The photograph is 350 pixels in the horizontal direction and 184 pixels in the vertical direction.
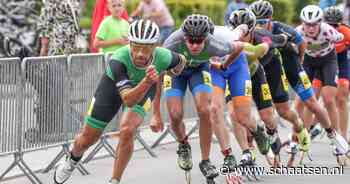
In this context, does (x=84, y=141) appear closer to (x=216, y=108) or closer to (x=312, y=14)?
(x=216, y=108)

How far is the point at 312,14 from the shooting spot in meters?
12.9

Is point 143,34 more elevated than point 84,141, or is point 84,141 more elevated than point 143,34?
point 143,34

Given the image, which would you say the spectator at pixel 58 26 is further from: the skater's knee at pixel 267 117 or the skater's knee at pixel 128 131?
the skater's knee at pixel 128 131

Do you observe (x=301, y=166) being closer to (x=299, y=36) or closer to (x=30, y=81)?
(x=299, y=36)

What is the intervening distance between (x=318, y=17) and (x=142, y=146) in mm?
3317

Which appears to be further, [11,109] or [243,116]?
[243,116]

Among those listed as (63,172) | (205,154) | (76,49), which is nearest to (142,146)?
(76,49)

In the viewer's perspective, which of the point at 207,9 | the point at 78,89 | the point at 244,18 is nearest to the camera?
the point at 244,18

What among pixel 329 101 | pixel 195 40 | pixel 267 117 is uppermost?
pixel 195 40

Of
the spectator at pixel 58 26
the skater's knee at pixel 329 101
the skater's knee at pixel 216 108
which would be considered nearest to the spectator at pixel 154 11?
the spectator at pixel 58 26

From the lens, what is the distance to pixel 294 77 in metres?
12.8

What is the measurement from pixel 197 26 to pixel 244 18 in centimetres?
109

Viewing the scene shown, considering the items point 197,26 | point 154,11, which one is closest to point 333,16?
point 197,26

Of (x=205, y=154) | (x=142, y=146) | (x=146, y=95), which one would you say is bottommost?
(x=142, y=146)
